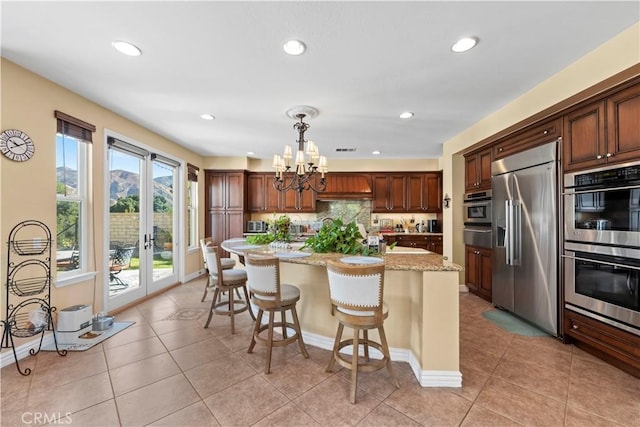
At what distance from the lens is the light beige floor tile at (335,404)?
169 cm

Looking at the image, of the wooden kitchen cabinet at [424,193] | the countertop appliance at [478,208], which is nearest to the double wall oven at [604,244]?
the countertop appliance at [478,208]

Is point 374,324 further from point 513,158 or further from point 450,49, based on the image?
point 513,158

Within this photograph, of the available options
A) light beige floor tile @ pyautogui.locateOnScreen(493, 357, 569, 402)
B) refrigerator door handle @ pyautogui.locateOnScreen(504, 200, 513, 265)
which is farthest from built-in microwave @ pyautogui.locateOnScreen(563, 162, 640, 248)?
light beige floor tile @ pyautogui.locateOnScreen(493, 357, 569, 402)

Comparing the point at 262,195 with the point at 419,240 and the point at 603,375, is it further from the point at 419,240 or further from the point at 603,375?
the point at 603,375

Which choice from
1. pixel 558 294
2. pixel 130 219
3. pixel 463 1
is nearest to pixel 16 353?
pixel 130 219

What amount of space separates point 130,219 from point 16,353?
1965mm

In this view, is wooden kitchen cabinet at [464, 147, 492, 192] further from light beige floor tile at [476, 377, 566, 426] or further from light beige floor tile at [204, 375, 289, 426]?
light beige floor tile at [204, 375, 289, 426]

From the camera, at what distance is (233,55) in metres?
2.22

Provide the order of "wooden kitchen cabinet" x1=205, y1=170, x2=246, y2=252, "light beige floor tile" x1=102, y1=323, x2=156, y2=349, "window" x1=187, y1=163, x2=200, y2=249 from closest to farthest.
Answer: "light beige floor tile" x1=102, y1=323, x2=156, y2=349
"window" x1=187, y1=163, x2=200, y2=249
"wooden kitchen cabinet" x1=205, y1=170, x2=246, y2=252

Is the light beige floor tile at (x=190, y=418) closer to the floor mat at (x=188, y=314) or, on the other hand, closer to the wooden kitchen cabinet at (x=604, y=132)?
the floor mat at (x=188, y=314)

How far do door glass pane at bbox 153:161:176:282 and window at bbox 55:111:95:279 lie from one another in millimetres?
1311

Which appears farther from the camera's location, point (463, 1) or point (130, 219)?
point (130, 219)

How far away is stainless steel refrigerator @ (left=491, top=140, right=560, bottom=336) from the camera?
2738 millimetres

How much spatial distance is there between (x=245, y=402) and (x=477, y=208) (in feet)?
13.1
